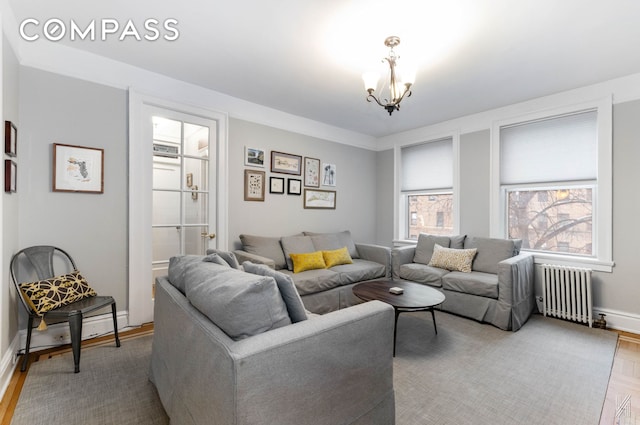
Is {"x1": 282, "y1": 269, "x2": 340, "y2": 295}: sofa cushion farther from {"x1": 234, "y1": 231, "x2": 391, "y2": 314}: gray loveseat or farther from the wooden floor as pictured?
the wooden floor

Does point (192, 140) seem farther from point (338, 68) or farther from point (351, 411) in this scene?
point (351, 411)

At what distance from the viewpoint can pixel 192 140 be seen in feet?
10.8

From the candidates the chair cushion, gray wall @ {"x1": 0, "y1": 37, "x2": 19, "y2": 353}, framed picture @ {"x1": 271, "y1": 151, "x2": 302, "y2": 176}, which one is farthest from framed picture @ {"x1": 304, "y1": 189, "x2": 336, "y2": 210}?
gray wall @ {"x1": 0, "y1": 37, "x2": 19, "y2": 353}

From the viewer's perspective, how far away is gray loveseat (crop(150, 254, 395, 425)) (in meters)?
1.02

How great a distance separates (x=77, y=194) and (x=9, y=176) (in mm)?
551

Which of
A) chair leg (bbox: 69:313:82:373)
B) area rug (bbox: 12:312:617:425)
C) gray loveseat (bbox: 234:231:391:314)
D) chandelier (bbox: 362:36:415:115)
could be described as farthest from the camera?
gray loveseat (bbox: 234:231:391:314)

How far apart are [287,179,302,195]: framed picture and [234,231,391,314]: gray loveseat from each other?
0.60 metres

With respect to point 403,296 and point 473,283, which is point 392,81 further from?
point 473,283

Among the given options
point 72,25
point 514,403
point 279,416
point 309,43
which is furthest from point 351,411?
point 72,25

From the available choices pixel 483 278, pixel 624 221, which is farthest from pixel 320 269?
pixel 624 221

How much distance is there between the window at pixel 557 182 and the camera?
10.5 feet

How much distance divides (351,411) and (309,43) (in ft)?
8.15

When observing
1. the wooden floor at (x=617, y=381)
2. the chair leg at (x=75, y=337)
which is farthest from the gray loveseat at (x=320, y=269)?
the chair leg at (x=75, y=337)

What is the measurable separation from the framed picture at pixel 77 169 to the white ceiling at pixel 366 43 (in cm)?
88
